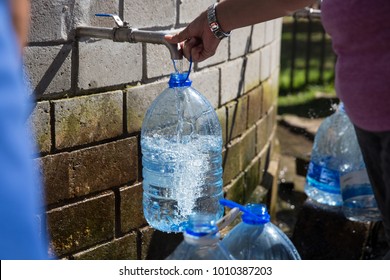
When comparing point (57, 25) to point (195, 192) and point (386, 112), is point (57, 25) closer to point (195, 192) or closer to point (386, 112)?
point (195, 192)

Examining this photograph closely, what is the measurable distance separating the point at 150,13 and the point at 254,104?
75.5 inches

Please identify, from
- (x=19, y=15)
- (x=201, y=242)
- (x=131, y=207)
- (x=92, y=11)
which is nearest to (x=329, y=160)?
(x=131, y=207)

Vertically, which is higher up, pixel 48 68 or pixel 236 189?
pixel 48 68

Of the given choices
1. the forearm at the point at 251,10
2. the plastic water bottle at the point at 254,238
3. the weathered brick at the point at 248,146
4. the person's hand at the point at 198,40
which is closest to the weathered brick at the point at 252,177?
the weathered brick at the point at 248,146

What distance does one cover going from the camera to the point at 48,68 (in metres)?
2.92

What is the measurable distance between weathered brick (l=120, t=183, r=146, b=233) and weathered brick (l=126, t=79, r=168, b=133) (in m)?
0.30

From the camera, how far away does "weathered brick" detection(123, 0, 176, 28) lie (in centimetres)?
333

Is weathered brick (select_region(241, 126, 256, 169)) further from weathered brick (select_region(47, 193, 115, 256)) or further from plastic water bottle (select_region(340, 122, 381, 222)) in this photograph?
weathered brick (select_region(47, 193, 115, 256))

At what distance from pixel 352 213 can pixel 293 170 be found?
304 centimetres

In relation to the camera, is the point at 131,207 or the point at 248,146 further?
the point at 248,146

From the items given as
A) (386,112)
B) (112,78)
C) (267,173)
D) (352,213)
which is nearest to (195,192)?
(112,78)

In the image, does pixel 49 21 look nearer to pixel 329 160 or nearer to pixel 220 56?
pixel 220 56

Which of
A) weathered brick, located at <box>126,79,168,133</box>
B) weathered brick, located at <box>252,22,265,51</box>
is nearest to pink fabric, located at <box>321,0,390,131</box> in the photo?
weathered brick, located at <box>126,79,168,133</box>

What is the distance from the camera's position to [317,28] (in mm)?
15867
